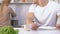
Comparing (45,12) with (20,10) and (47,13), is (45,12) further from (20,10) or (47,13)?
(20,10)

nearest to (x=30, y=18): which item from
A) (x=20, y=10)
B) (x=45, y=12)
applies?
(x=45, y=12)

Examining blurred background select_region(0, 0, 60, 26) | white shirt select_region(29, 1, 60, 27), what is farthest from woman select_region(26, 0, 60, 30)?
blurred background select_region(0, 0, 60, 26)

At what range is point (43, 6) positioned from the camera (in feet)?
6.98

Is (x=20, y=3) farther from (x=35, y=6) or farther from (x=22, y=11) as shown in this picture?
(x=35, y=6)

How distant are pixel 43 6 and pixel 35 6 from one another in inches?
4.7

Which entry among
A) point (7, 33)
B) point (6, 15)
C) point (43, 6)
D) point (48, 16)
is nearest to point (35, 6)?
point (43, 6)

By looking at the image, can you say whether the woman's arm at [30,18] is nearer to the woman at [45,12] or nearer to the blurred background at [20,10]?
the woman at [45,12]

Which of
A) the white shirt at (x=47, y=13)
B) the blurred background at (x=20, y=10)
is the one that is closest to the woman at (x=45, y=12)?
the white shirt at (x=47, y=13)

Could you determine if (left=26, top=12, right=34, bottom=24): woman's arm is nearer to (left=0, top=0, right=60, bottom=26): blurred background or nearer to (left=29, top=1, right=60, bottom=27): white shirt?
(left=29, top=1, right=60, bottom=27): white shirt

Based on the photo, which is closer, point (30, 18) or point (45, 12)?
point (30, 18)

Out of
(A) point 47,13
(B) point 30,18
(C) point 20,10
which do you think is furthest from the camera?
(C) point 20,10

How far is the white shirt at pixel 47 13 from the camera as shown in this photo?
2020 millimetres

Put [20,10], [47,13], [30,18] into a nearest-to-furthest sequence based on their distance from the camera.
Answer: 1. [30,18]
2. [47,13]
3. [20,10]

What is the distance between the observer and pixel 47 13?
2104mm
